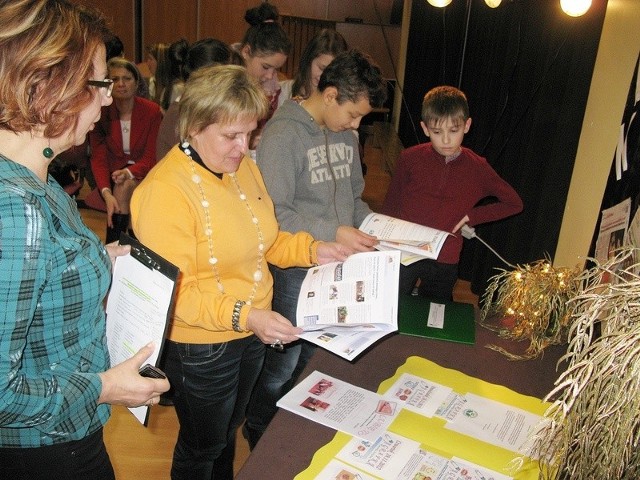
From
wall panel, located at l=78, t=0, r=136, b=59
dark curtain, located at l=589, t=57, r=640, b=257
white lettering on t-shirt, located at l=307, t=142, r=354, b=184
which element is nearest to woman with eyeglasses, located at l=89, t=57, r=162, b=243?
white lettering on t-shirt, located at l=307, t=142, r=354, b=184

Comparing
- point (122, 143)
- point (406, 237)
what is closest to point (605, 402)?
point (406, 237)

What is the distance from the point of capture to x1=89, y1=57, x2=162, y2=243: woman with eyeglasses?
Answer: 3.36m

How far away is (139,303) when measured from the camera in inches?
47.4

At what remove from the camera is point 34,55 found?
90cm

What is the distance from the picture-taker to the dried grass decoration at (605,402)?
2.58 feet

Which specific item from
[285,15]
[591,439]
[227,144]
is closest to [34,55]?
[227,144]

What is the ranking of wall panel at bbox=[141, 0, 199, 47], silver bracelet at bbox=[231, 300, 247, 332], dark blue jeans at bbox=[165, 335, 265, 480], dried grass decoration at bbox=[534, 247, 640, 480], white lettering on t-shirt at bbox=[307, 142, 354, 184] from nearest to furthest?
dried grass decoration at bbox=[534, 247, 640, 480] → silver bracelet at bbox=[231, 300, 247, 332] → dark blue jeans at bbox=[165, 335, 265, 480] → white lettering on t-shirt at bbox=[307, 142, 354, 184] → wall panel at bbox=[141, 0, 199, 47]

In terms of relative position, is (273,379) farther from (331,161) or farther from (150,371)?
(150,371)

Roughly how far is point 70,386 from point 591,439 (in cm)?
88

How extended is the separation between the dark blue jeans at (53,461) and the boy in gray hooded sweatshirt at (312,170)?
81 centimetres

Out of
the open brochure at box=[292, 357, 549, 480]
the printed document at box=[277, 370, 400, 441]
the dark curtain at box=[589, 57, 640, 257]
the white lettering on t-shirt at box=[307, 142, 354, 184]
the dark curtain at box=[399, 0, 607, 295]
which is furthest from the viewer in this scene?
the dark curtain at box=[399, 0, 607, 295]

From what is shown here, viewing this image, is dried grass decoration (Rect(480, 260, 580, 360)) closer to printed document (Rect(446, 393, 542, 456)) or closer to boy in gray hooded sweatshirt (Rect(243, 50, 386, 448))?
printed document (Rect(446, 393, 542, 456))

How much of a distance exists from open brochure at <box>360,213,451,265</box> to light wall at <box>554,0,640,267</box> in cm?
65

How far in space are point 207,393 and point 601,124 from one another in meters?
2.14
